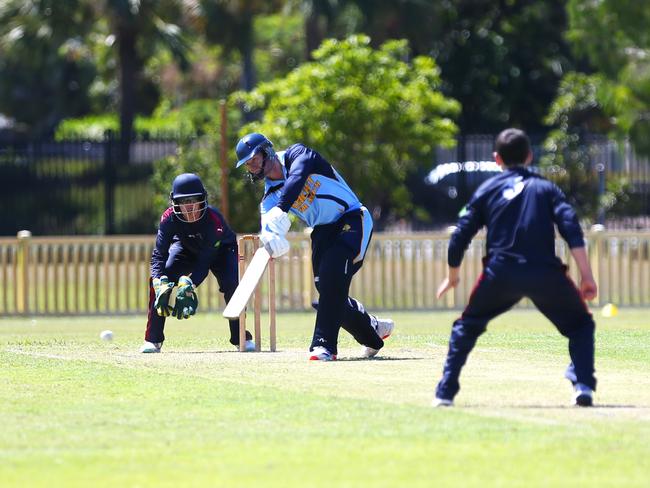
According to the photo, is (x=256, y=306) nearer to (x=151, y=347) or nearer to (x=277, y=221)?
(x=151, y=347)

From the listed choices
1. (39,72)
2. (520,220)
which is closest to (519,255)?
(520,220)

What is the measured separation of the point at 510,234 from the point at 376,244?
14620mm

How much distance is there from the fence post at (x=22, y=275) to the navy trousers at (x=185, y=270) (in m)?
9.92

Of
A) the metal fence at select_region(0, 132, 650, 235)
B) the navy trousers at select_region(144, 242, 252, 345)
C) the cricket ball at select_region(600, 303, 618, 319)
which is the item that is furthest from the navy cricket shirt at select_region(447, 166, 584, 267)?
the metal fence at select_region(0, 132, 650, 235)

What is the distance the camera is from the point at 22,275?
23156mm

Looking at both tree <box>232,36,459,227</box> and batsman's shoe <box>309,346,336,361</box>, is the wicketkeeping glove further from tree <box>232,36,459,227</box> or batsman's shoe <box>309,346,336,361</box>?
tree <box>232,36,459,227</box>

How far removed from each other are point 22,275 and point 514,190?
15154mm

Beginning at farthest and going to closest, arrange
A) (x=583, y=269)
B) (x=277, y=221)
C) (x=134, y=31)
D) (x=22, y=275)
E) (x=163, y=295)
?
(x=134, y=31) < (x=22, y=275) < (x=163, y=295) < (x=277, y=221) < (x=583, y=269)

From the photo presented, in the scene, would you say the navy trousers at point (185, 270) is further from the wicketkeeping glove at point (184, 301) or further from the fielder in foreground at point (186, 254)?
the wicketkeeping glove at point (184, 301)

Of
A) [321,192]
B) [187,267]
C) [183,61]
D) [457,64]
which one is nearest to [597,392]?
[321,192]

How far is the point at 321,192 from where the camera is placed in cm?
1208

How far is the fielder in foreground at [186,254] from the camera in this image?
13.0 m

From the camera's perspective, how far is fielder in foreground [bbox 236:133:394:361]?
12039 millimetres

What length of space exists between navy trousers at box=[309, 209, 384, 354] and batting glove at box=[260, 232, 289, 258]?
0.41 m
